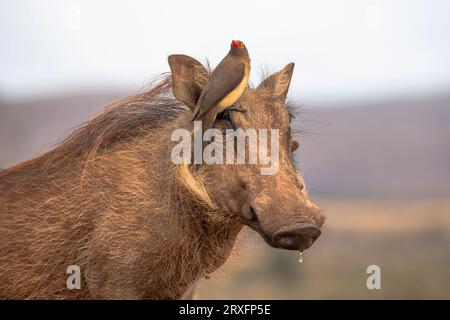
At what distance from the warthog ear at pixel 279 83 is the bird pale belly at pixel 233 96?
1.12 ft

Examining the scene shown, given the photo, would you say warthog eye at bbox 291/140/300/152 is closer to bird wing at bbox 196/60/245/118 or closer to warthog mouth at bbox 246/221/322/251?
bird wing at bbox 196/60/245/118

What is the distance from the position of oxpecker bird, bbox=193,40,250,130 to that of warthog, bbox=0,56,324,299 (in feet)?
0.49

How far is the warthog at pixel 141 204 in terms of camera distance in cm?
589

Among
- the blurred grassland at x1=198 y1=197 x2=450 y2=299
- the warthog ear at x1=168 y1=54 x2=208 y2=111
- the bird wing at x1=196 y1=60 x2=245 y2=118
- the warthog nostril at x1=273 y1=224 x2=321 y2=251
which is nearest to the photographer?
the warthog nostril at x1=273 y1=224 x2=321 y2=251

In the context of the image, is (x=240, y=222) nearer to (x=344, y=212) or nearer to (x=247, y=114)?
(x=247, y=114)

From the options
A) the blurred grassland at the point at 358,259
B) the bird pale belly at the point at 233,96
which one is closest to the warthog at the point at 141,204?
the bird pale belly at the point at 233,96

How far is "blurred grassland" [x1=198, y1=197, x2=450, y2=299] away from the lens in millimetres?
19125

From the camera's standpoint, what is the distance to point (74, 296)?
20.8 ft

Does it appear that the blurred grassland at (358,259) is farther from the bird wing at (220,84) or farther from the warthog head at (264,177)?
the bird wing at (220,84)

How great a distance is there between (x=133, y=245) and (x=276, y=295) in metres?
14.4

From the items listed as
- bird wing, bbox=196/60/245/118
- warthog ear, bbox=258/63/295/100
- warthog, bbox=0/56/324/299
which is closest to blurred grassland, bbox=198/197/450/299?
warthog, bbox=0/56/324/299

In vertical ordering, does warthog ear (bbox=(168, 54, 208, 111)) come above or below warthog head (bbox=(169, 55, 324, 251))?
above

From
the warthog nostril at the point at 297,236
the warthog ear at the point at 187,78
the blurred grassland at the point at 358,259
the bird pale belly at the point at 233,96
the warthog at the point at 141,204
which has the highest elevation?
the blurred grassland at the point at 358,259

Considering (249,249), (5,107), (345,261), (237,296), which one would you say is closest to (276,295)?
(237,296)
